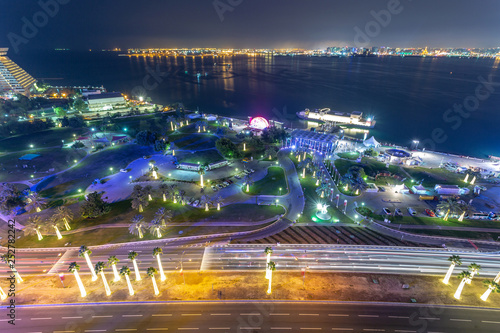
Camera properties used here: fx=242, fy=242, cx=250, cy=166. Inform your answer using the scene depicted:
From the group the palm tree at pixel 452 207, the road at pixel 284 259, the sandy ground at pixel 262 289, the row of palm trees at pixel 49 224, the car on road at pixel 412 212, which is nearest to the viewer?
the sandy ground at pixel 262 289

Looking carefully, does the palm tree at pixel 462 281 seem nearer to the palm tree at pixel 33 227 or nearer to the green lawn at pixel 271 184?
the green lawn at pixel 271 184

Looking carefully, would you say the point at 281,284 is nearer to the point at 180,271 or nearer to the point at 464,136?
the point at 180,271

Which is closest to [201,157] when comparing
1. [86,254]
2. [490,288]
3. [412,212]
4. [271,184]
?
[271,184]

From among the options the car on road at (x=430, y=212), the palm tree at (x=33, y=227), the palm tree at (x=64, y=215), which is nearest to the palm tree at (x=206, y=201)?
the palm tree at (x=64, y=215)

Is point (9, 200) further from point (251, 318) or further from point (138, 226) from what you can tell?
point (251, 318)

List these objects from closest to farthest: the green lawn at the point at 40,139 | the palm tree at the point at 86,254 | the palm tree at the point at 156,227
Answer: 1. the palm tree at the point at 86,254
2. the palm tree at the point at 156,227
3. the green lawn at the point at 40,139

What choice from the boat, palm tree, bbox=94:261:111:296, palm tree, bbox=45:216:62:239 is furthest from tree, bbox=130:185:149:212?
the boat

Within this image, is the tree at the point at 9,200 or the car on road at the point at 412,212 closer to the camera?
the tree at the point at 9,200
